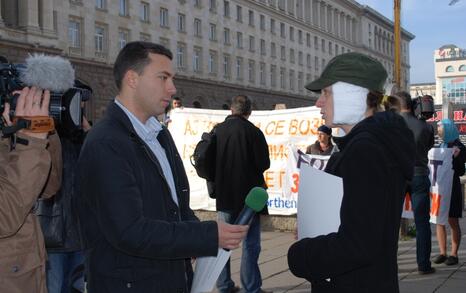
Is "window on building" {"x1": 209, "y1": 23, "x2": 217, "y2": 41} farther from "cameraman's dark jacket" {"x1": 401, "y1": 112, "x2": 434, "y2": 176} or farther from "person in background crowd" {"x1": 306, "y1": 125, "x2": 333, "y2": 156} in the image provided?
"cameraman's dark jacket" {"x1": 401, "y1": 112, "x2": 434, "y2": 176}

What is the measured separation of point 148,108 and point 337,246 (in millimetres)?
1090

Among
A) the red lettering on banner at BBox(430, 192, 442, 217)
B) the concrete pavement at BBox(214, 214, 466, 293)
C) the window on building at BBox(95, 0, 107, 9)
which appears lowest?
the concrete pavement at BBox(214, 214, 466, 293)

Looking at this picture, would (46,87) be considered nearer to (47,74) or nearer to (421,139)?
(47,74)

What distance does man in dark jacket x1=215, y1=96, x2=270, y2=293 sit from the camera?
18.7 ft

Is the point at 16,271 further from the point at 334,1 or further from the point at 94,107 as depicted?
the point at 334,1

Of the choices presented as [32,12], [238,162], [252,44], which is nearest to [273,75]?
[252,44]

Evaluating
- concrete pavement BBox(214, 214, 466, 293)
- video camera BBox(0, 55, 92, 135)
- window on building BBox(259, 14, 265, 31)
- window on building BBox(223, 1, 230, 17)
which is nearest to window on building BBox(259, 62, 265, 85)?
window on building BBox(259, 14, 265, 31)

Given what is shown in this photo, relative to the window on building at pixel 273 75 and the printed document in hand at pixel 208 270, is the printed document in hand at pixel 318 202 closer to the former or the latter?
the printed document in hand at pixel 208 270

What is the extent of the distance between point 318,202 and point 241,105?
12.0ft

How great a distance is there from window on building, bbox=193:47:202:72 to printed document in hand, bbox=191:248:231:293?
47.7 meters

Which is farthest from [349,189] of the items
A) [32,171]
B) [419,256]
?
[419,256]

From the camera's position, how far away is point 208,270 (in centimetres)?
242

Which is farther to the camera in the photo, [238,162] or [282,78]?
[282,78]

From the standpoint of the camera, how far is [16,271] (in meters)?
2.47
